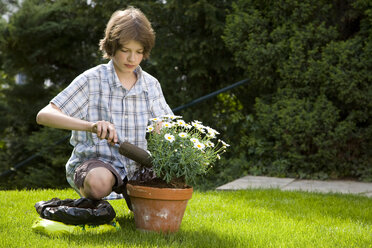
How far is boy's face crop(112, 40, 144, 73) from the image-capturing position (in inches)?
105

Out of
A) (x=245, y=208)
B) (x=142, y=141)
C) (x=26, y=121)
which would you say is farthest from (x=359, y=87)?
(x=26, y=121)

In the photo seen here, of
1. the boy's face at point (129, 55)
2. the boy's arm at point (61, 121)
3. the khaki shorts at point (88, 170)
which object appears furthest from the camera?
the boy's face at point (129, 55)

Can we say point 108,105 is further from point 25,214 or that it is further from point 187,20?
point 187,20

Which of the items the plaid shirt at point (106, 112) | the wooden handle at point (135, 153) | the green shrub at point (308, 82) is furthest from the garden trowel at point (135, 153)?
the green shrub at point (308, 82)

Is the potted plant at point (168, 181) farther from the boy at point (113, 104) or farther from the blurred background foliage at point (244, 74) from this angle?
the blurred background foliage at point (244, 74)

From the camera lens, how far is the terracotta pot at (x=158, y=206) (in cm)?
244

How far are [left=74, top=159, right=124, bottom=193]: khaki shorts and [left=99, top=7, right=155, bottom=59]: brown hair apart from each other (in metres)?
0.66

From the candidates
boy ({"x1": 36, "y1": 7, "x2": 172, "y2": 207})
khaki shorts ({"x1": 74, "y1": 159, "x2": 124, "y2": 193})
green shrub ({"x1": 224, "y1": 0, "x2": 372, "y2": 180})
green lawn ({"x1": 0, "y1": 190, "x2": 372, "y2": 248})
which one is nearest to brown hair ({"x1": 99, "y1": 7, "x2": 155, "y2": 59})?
boy ({"x1": 36, "y1": 7, "x2": 172, "y2": 207})

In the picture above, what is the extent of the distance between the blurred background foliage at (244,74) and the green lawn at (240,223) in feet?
3.50

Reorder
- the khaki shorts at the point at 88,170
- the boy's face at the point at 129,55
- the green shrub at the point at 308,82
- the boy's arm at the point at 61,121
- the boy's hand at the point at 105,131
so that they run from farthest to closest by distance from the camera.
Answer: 1. the green shrub at the point at 308,82
2. the boy's face at the point at 129,55
3. the khaki shorts at the point at 88,170
4. the boy's arm at the point at 61,121
5. the boy's hand at the point at 105,131

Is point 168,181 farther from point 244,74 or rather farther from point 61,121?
point 244,74

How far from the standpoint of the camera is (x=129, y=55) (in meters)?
2.68

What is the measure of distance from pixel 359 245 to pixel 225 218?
0.89 m

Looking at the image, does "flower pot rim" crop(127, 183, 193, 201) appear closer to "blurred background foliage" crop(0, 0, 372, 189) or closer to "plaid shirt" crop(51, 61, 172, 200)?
"plaid shirt" crop(51, 61, 172, 200)
